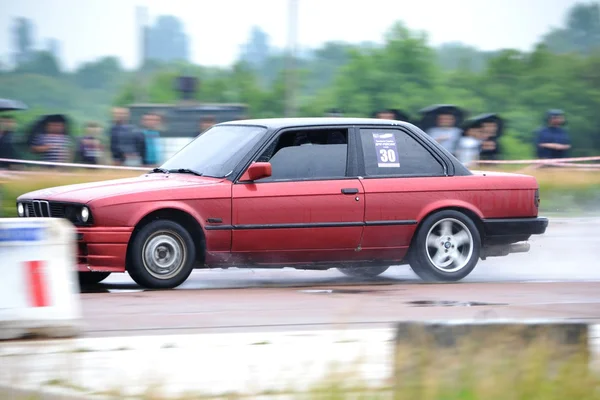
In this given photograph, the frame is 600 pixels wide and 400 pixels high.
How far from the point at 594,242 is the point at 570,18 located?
337 feet

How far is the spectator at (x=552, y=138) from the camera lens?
57.7 feet

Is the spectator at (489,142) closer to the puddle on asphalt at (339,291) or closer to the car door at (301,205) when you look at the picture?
the car door at (301,205)

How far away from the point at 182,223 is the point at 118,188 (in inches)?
25.0

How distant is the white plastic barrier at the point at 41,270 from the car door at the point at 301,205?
9.19ft

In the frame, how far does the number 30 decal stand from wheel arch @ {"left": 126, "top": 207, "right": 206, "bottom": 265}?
1947mm

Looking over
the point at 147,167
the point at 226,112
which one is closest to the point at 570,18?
the point at 226,112

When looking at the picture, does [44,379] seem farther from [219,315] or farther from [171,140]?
[171,140]

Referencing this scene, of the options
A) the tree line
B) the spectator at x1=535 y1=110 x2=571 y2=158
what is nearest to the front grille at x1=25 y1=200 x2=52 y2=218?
the spectator at x1=535 y1=110 x2=571 y2=158

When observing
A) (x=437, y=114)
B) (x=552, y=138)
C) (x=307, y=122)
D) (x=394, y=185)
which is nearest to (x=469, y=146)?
(x=437, y=114)

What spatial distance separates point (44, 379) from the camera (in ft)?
18.3

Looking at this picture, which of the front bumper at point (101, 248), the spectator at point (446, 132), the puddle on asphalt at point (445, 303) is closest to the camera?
the puddle on asphalt at point (445, 303)

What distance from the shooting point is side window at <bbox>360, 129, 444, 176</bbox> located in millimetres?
10336

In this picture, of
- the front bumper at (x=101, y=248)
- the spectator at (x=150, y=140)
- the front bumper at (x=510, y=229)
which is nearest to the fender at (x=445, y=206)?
the front bumper at (x=510, y=229)

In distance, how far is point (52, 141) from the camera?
1653 centimetres
